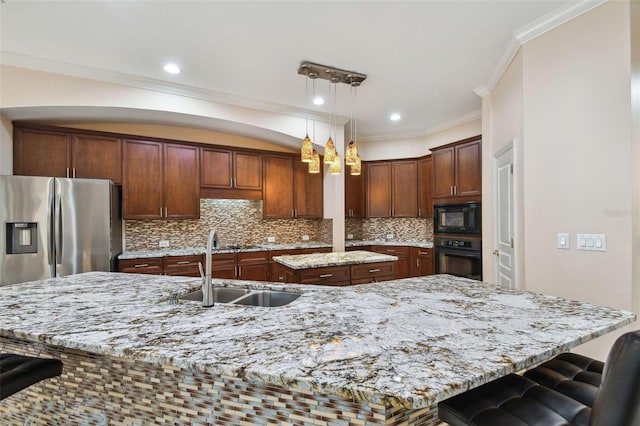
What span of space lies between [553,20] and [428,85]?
1.37 metres

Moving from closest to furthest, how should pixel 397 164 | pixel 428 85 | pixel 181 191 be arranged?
1. pixel 428 85
2. pixel 181 191
3. pixel 397 164

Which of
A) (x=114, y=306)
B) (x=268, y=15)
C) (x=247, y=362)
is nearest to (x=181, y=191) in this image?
(x=268, y=15)

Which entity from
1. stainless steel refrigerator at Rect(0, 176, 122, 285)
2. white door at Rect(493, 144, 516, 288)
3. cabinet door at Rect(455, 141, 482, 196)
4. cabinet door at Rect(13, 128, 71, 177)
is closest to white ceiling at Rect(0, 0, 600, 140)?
cabinet door at Rect(13, 128, 71, 177)

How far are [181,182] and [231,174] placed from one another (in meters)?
0.69

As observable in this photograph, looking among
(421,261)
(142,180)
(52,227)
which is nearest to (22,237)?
(52,227)

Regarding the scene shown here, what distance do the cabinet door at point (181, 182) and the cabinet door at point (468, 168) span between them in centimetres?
370

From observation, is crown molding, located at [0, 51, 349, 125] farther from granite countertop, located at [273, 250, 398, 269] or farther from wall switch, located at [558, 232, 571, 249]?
wall switch, located at [558, 232, 571, 249]

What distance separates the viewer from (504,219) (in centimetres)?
313

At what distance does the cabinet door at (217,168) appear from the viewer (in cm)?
423

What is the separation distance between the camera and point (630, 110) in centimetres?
187

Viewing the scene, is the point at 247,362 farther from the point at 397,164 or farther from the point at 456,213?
the point at 397,164

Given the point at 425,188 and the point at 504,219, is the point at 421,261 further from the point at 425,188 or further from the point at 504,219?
the point at 504,219

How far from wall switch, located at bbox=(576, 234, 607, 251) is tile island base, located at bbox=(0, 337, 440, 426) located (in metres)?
1.83

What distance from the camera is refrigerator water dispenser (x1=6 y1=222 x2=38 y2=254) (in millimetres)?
2838
